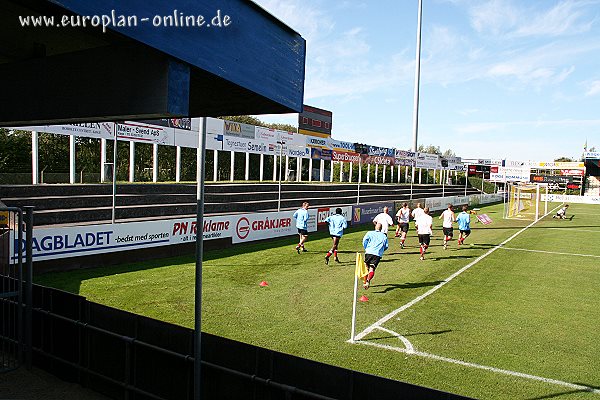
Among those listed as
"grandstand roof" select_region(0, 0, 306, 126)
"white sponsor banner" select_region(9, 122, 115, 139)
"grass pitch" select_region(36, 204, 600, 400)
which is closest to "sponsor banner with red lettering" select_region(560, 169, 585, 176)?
"grass pitch" select_region(36, 204, 600, 400)

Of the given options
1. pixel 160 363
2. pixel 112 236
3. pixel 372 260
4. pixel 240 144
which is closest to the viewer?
pixel 160 363

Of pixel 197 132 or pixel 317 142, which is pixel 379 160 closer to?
pixel 317 142

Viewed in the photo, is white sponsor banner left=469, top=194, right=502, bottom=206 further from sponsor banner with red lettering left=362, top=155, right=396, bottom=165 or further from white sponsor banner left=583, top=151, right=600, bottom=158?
white sponsor banner left=583, top=151, right=600, bottom=158

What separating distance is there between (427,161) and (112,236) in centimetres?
4043

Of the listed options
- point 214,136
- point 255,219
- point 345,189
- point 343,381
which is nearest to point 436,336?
point 343,381

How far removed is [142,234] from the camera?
620 inches

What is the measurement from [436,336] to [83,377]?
649 centimetres

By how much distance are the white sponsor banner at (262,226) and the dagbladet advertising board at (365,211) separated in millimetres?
6074

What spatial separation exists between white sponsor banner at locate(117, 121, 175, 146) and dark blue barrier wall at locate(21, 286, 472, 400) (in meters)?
13.4

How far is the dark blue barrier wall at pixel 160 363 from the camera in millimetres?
4582

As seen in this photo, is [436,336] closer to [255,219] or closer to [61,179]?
[255,219]

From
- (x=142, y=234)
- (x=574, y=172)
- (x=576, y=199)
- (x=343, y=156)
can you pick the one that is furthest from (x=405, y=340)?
(x=574, y=172)

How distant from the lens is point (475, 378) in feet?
24.2

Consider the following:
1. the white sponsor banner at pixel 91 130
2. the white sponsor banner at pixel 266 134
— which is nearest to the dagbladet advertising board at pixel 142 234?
the white sponsor banner at pixel 91 130
